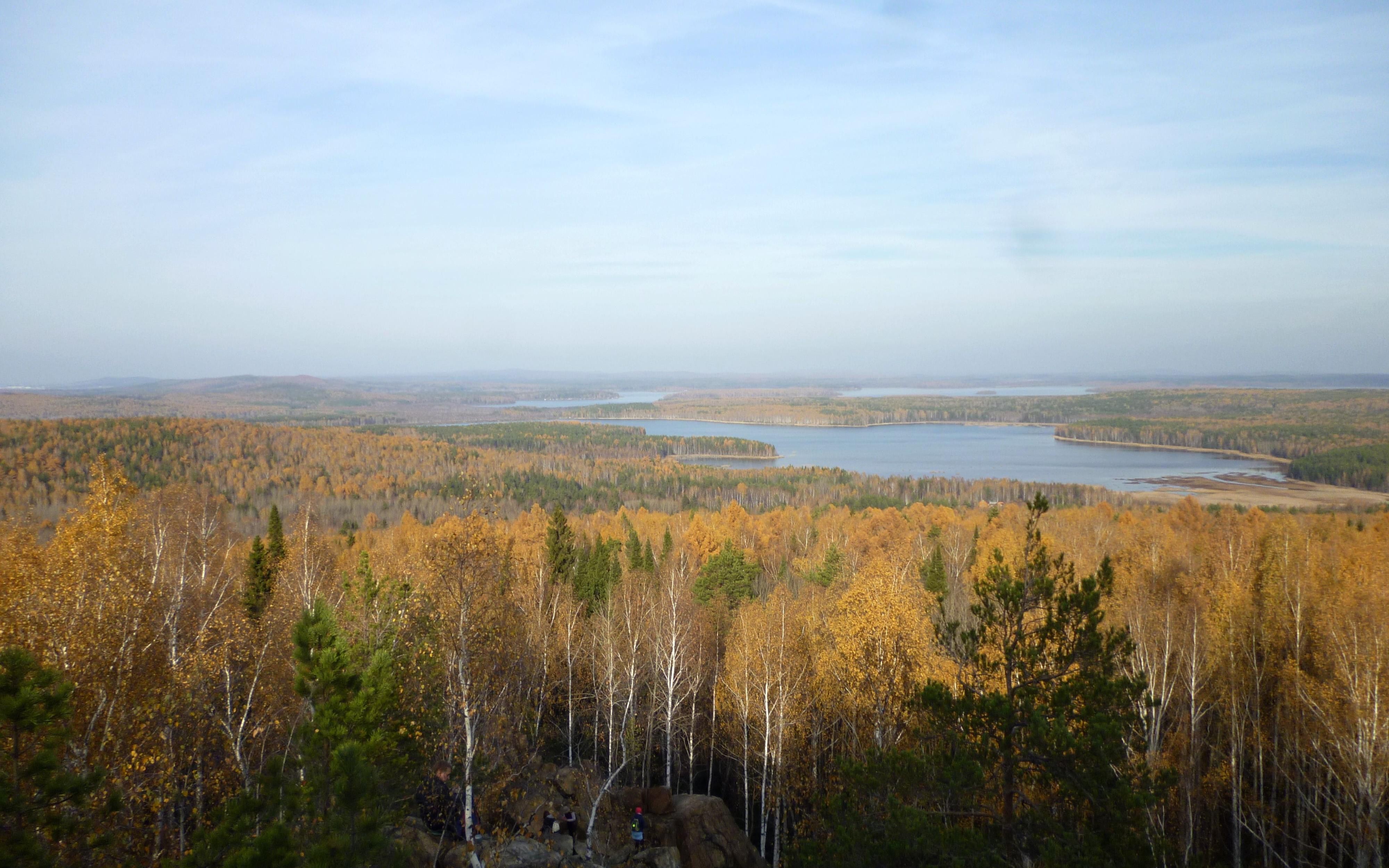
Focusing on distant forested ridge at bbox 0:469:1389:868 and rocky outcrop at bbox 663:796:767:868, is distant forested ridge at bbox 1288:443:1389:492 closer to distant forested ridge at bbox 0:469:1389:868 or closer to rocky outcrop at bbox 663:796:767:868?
distant forested ridge at bbox 0:469:1389:868

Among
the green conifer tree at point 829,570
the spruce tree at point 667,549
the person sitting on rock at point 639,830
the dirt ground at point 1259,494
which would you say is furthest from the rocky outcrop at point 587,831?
the dirt ground at point 1259,494

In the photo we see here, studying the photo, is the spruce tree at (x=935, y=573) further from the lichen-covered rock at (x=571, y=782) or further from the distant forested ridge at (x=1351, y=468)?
the distant forested ridge at (x=1351, y=468)

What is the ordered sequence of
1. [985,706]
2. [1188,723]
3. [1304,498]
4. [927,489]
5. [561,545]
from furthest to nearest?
[927,489]
[1304,498]
[561,545]
[1188,723]
[985,706]

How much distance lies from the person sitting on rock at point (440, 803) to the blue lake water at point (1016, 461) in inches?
4195

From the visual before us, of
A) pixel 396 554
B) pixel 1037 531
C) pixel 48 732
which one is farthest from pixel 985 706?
pixel 396 554

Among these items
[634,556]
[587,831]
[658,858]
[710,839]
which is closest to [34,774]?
[587,831]

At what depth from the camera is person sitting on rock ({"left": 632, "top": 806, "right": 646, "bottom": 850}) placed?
16.5 metres

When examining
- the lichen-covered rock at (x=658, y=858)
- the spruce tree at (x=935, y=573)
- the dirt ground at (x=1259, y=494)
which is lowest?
the dirt ground at (x=1259, y=494)

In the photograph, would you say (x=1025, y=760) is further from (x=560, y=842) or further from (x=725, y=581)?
(x=725, y=581)

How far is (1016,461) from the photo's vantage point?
14475 cm

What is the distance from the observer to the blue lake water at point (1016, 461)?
384 ft

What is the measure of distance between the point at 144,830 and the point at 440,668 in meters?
4.87

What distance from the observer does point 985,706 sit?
32.1 feet

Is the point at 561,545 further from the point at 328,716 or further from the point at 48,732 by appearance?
the point at 48,732
